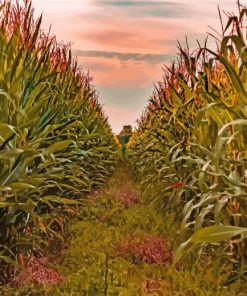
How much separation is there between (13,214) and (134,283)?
3.37ft

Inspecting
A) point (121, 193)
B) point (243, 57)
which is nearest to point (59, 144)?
point (243, 57)

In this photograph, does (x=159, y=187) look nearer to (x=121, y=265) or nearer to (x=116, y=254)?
(x=116, y=254)

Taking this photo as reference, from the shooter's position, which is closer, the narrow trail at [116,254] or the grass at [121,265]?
the grass at [121,265]

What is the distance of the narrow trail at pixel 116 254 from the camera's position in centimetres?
441

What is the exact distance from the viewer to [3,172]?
3.90 m

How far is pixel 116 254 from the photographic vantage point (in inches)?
225

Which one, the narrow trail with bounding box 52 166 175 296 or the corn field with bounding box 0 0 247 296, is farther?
the narrow trail with bounding box 52 166 175 296

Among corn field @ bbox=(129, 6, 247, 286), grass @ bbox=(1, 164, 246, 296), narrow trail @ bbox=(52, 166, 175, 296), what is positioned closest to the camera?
corn field @ bbox=(129, 6, 247, 286)

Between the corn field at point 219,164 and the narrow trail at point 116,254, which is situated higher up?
the corn field at point 219,164

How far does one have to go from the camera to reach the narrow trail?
4.41 meters

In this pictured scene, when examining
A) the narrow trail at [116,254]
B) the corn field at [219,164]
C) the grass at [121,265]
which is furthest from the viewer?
the narrow trail at [116,254]

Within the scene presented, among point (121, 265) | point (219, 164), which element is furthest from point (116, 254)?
point (219, 164)

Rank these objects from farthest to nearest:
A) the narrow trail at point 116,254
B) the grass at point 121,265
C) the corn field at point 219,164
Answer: the narrow trail at point 116,254 < the grass at point 121,265 < the corn field at point 219,164

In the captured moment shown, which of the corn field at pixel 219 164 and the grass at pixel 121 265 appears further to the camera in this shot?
the grass at pixel 121 265
